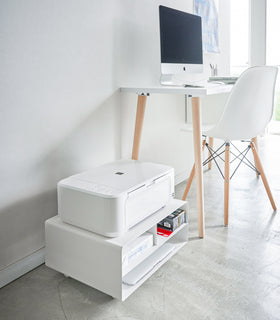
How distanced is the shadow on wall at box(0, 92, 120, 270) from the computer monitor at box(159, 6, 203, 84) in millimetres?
424

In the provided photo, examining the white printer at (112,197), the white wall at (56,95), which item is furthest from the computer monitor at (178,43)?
the white printer at (112,197)

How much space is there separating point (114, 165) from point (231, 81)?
1328 millimetres

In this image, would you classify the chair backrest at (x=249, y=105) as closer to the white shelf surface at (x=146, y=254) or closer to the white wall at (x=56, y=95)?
the white wall at (x=56, y=95)

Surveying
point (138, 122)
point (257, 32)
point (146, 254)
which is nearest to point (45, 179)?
point (146, 254)

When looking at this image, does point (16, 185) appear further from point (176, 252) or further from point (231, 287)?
point (231, 287)

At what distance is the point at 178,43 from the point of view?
86.8 inches

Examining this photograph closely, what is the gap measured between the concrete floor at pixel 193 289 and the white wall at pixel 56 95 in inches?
8.3

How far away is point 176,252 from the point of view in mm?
1728

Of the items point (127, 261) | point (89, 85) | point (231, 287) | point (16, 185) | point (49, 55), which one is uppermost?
point (49, 55)

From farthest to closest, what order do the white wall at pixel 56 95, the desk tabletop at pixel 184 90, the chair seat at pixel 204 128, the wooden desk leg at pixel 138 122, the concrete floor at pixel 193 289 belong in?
1. the chair seat at pixel 204 128
2. the wooden desk leg at pixel 138 122
3. the desk tabletop at pixel 184 90
4. the white wall at pixel 56 95
5. the concrete floor at pixel 193 289

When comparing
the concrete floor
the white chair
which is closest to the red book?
the concrete floor

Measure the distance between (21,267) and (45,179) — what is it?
401mm

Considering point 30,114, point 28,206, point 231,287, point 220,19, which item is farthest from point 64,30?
point 220,19

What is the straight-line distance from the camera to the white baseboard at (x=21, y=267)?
1474mm
